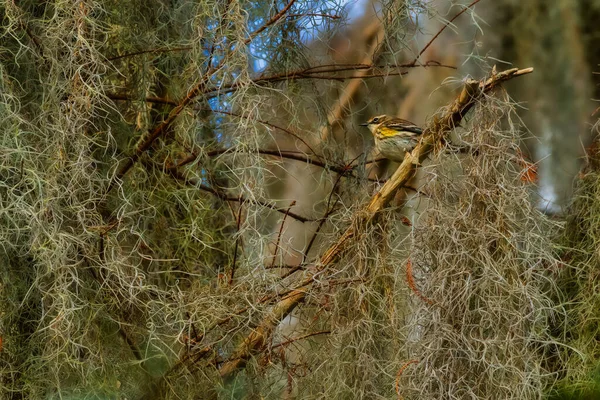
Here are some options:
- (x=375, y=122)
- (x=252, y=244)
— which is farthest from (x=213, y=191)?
(x=252, y=244)

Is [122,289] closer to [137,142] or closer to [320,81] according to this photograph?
[137,142]

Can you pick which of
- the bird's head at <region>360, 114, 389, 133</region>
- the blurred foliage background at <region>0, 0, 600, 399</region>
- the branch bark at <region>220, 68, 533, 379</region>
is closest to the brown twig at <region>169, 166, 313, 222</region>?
the blurred foliage background at <region>0, 0, 600, 399</region>

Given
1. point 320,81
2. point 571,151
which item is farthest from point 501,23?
point 320,81

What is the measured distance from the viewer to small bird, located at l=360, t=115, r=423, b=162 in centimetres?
319

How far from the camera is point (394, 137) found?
322cm

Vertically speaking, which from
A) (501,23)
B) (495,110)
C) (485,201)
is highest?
(501,23)

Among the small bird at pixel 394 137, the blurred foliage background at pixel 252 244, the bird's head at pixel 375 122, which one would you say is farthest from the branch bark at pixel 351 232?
the bird's head at pixel 375 122

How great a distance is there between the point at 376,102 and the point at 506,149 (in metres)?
0.88

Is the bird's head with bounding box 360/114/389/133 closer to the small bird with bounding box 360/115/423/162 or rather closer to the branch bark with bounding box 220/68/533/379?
the small bird with bounding box 360/115/423/162

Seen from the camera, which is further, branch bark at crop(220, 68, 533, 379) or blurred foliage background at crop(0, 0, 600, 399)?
branch bark at crop(220, 68, 533, 379)

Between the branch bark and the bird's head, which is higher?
the bird's head

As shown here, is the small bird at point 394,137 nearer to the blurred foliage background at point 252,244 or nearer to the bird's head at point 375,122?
the bird's head at point 375,122

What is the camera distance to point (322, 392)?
2627mm

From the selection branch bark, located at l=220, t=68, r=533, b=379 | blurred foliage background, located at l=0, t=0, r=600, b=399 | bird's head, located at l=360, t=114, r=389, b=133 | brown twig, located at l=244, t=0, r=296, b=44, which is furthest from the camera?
bird's head, located at l=360, t=114, r=389, b=133
